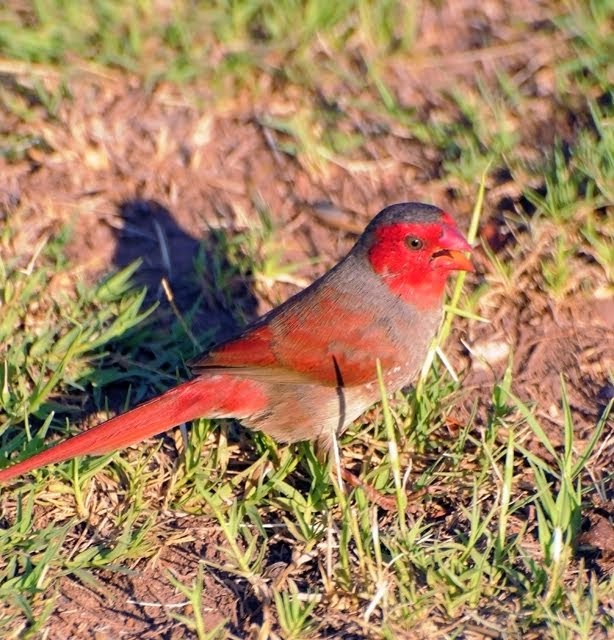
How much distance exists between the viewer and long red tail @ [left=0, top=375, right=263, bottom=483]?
167 inches

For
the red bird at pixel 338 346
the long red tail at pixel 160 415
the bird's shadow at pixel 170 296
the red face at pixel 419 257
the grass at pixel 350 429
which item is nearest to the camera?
the grass at pixel 350 429

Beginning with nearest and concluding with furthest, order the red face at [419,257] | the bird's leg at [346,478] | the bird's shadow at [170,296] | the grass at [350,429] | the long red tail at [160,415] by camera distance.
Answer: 1. the grass at [350,429]
2. the long red tail at [160,415]
3. the bird's leg at [346,478]
4. the red face at [419,257]
5. the bird's shadow at [170,296]

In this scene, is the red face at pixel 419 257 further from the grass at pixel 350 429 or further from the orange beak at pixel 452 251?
the grass at pixel 350 429

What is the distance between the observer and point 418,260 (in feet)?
15.9

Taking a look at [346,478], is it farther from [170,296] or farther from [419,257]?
[170,296]

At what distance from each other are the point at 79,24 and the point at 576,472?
13.4ft

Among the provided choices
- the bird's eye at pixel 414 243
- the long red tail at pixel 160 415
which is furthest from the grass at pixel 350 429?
the bird's eye at pixel 414 243

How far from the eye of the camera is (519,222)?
18.6 feet

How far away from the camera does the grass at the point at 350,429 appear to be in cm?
397

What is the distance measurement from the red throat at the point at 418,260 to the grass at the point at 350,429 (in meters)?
0.25

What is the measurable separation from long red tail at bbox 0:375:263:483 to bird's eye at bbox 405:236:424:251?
876 millimetres

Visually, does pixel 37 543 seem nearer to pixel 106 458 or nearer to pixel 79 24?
pixel 106 458

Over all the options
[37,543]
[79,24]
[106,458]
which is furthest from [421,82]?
[37,543]

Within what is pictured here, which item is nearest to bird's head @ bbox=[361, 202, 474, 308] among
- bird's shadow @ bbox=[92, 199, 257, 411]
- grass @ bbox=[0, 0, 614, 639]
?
grass @ bbox=[0, 0, 614, 639]
